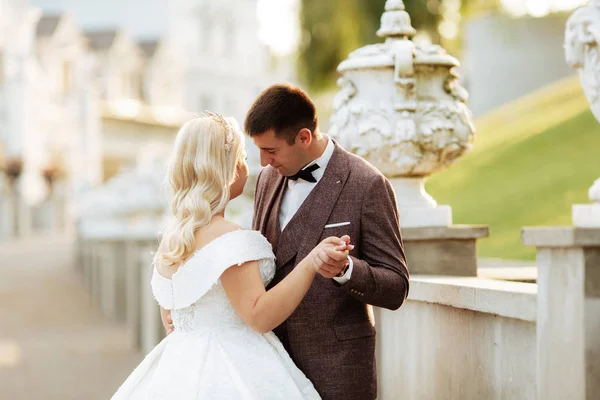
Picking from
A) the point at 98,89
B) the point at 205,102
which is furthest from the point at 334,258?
the point at 205,102

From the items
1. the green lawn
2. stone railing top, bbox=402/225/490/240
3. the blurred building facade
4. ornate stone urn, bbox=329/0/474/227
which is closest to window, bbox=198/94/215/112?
the blurred building facade

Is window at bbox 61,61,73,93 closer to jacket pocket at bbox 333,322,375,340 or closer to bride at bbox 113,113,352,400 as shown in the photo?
bride at bbox 113,113,352,400

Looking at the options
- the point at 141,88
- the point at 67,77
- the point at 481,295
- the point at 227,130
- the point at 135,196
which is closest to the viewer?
the point at 227,130

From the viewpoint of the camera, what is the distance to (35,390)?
10.8m

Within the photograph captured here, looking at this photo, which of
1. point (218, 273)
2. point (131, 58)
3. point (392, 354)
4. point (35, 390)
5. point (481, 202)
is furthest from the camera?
point (131, 58)

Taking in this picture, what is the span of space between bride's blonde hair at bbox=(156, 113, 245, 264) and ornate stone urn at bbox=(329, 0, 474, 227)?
178 cm

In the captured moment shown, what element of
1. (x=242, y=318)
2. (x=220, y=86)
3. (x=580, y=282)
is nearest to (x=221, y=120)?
(x=242, y=318)

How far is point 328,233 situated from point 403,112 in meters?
1.81

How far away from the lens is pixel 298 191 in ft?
13.8

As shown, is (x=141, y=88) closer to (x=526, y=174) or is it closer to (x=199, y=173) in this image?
(x=526, y=174)

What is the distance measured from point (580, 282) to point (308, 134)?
1.05 meters

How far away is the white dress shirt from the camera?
162 inches

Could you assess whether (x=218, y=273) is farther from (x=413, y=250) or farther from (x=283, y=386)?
(x=413, y=250)

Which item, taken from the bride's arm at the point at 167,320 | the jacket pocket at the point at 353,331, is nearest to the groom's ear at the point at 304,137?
the jacket pocket at the point at 353,331
